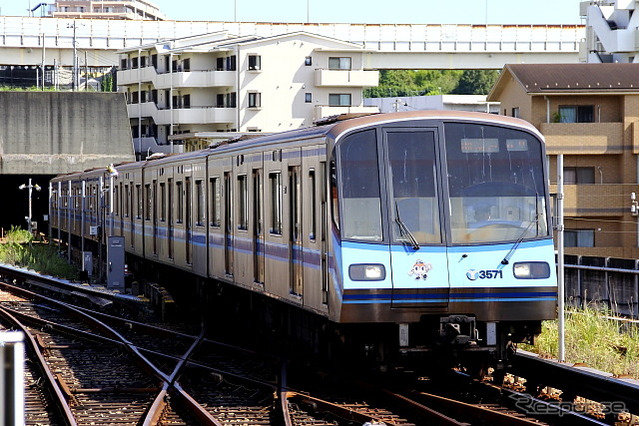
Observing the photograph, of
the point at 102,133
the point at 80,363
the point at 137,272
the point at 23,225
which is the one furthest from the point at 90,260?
the point at 23,225

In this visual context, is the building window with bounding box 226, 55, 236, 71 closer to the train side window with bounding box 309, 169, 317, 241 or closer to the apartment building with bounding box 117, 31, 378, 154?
the apartment building with bounding box 117, 31, 378, 154

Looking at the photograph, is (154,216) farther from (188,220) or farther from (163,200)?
(188,220)

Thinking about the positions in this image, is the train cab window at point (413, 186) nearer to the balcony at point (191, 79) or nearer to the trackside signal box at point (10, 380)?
the trackside signal box at point (10, 380)

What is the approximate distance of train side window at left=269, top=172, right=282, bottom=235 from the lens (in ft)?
35.0

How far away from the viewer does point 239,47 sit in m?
48.5

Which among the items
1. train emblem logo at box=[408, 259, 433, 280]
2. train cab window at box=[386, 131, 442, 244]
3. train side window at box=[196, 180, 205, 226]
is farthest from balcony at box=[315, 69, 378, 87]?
train emblem logo at box=[408, 259, 433, 280]

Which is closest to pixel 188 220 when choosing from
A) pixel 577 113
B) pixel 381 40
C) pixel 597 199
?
pixel 597 199

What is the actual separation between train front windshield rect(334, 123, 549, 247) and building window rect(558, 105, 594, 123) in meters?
23.2

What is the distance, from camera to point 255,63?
161 ft

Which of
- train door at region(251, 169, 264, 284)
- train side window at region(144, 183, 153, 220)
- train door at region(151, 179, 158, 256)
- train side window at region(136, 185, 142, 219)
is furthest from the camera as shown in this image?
train side window at region(136, 185, 142, 219)

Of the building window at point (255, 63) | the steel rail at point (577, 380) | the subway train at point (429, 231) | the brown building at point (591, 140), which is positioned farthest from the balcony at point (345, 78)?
the steel rail at point (577, 380)

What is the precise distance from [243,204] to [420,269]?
4092 mm

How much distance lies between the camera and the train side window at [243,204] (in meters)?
12.1

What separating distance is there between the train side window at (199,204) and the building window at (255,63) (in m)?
34.6
